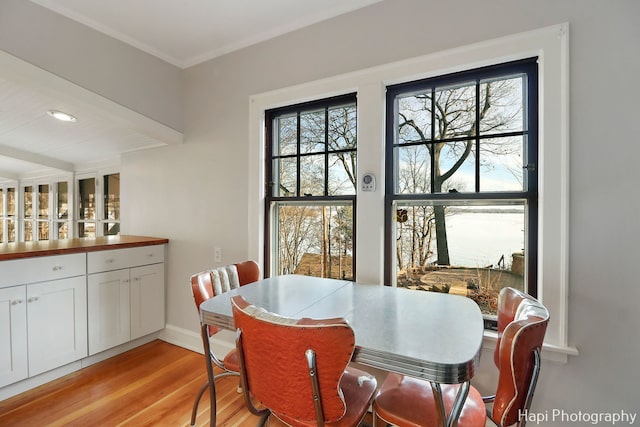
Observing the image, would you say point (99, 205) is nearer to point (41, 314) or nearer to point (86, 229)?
point (86, 229)

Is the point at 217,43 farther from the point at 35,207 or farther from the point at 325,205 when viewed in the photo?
the point at 35,207

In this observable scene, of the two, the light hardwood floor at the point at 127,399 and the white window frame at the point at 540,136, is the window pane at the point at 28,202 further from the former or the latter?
the white window frame at the point at 540,136

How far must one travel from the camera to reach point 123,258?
244 centimetres

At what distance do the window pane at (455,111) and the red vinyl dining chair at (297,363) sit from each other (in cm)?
138

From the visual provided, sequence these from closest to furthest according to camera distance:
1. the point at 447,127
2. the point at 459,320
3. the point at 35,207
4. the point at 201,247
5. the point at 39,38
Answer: the point at 459,320
the point at 447,127
the point at 39,38
the point at 201,247
the point at 35,207

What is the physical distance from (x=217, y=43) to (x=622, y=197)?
2.77m

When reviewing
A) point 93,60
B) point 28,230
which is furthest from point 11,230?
point 93,60

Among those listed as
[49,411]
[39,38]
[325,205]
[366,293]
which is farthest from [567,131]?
[49,411]

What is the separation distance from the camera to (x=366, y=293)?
155 centimetres

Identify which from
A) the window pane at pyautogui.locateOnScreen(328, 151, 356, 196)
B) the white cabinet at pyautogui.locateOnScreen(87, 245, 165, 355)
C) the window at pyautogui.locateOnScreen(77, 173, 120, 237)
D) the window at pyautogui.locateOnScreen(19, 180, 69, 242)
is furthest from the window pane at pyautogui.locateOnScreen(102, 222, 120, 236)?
the window pane at pyautogui.locateOnScreen(328, 151, 356, 196)

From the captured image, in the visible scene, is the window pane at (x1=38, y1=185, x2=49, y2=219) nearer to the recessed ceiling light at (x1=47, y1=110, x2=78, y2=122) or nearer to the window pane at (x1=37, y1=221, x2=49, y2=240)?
the window pane at (x1=37, y1=221, x2=49, y2=240)

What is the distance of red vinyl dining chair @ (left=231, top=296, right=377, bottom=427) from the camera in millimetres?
853

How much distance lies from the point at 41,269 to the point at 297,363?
6.96ft

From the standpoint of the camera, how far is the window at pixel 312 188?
2.02m
